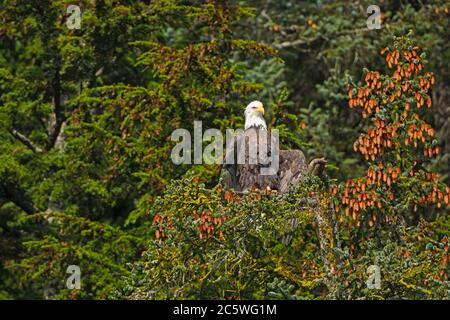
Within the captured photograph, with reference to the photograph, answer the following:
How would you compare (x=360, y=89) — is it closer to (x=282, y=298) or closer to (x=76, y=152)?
(x=282, y=298)

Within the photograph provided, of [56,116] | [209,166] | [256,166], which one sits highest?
[56,116]

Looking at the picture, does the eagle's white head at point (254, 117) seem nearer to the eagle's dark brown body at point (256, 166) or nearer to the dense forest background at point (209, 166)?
the eagle's dark brown body at point (256, 166)

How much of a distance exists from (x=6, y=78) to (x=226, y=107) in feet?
10.0

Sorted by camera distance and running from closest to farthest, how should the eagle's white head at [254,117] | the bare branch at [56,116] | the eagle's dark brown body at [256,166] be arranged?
the eagle's dark brown body at [256,166]
the eagle's white head at [254,117]
the bare branch at [56,116]

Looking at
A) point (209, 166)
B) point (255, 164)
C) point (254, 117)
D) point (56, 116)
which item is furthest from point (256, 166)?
point (56, 116)

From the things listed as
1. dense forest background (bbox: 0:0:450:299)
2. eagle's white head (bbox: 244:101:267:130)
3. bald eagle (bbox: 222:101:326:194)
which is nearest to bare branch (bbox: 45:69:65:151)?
dense forest background (bbox: 0:0:450:299)

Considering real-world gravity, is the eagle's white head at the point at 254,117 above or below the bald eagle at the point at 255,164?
above

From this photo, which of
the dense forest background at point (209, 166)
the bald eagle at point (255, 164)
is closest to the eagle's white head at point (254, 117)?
Answer: the bald eagle at point (255, 164)

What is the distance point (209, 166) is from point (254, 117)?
0.88 m

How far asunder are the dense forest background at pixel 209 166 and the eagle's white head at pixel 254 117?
626 millimetres

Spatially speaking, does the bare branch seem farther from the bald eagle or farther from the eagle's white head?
the bald eagle

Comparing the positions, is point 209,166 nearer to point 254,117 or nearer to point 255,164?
point 254,117

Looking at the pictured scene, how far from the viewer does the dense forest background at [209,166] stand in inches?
460

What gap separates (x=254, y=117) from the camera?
1505 centimetres
